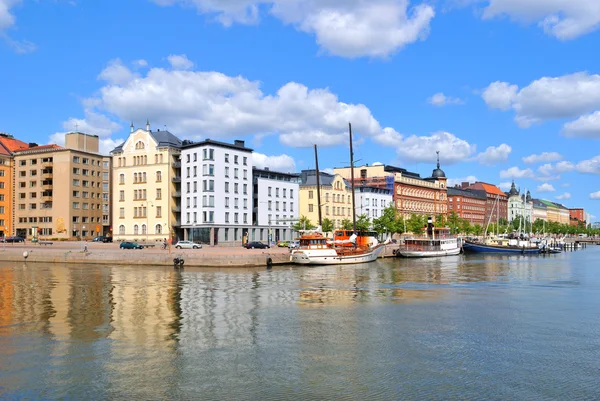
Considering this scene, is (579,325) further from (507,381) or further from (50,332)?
(50,332)

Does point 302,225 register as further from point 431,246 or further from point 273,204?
point 431,246

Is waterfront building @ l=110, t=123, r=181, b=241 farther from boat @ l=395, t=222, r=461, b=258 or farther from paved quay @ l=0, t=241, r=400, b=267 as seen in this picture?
boat @ l=395, t=222, r=461, b=258

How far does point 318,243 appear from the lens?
77688 millimetres

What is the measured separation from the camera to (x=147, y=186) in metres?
120

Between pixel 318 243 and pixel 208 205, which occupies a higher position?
pixel 208 205

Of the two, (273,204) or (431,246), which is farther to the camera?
(273,204)

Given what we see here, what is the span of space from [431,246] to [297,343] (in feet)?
279

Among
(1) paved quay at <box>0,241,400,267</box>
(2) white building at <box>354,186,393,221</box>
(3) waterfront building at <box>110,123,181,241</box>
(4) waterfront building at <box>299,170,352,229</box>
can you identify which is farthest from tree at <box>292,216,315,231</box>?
(1) paved quay at <box>0,241,400,267</box>

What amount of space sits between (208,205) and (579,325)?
87267 mm

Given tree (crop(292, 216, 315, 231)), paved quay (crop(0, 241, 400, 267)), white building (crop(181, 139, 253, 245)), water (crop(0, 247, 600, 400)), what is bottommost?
water (crop(0, 247, 600, 400))

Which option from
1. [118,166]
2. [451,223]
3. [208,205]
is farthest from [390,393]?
[451,223]

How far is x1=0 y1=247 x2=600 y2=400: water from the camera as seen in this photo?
63.1 ft

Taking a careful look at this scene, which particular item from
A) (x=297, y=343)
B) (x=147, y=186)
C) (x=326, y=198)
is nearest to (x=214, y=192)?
(x=147, y=186)

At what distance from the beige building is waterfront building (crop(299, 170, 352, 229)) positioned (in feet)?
162
